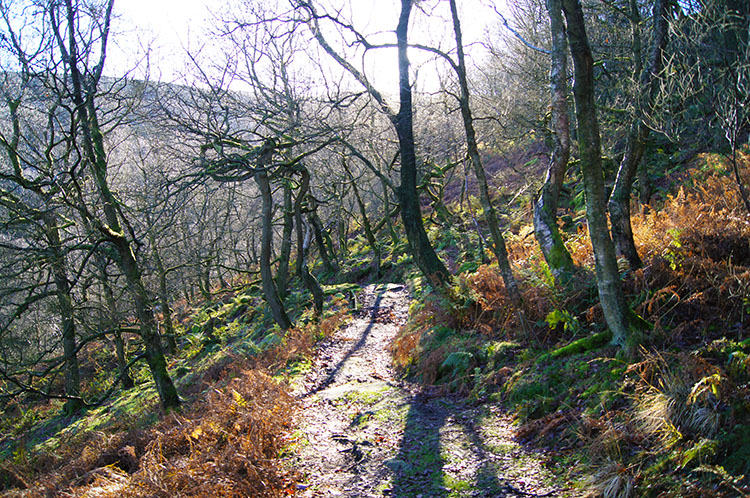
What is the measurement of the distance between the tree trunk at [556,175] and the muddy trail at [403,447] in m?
2.82

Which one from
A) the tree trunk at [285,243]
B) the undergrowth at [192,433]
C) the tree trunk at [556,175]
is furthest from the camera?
the tree trunk at [285,243]

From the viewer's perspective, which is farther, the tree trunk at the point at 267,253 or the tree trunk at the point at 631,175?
the tree trunk at the point at 267,253

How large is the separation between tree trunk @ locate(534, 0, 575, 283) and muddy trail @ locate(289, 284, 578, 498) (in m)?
2.82

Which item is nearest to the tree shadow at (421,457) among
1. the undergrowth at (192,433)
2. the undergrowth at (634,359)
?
the undergrowth at (634,359)

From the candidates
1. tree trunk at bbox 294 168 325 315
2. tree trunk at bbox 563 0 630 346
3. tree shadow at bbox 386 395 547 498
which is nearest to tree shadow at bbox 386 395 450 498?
tree shadow at bbox 386 395 547 498

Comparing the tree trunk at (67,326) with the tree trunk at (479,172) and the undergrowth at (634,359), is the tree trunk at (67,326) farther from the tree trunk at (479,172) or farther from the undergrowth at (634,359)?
the tree trunk at (479,172)

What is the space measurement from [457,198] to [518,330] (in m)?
20.1

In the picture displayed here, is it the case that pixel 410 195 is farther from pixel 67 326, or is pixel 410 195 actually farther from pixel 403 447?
pixel 67 326

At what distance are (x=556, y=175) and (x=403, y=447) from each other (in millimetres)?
5179

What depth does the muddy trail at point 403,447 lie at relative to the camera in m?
4.38

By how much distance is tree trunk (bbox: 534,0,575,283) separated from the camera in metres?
7.28

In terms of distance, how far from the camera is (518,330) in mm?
7129

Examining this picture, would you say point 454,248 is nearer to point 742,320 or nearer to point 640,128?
point 640,128

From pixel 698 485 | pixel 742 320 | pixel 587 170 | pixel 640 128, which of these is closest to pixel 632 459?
pixel 698 485
